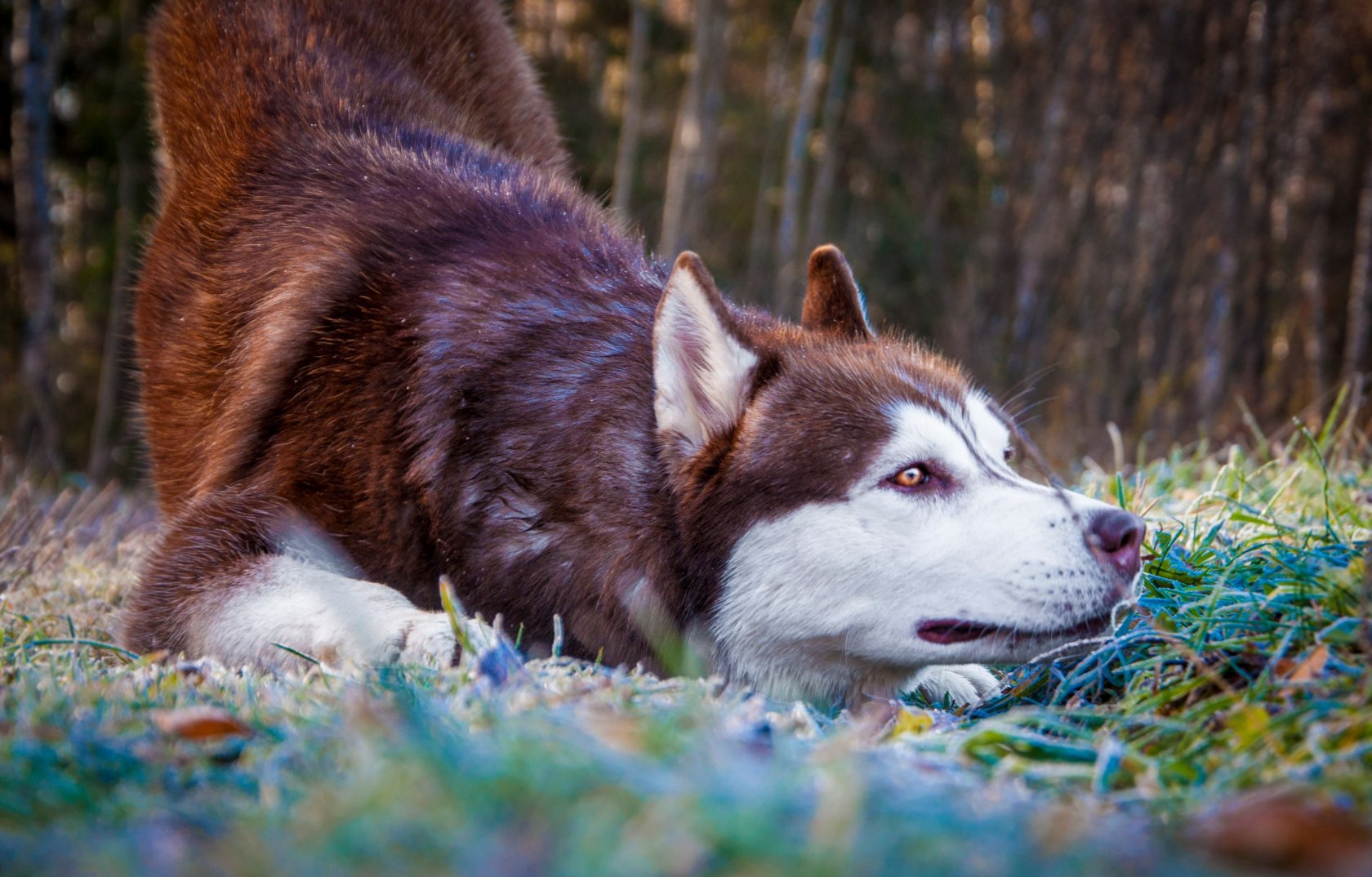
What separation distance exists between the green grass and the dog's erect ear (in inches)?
27.1

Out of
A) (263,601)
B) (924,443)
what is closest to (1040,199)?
(924,443)

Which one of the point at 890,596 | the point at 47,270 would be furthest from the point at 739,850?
the point at 47,270

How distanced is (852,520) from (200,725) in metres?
1.54

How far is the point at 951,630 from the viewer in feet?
8.78

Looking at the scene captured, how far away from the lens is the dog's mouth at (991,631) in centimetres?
256

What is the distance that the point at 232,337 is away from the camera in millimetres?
3652

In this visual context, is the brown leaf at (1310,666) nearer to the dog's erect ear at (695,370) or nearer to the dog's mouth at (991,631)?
the dog's mouth at (991,631)

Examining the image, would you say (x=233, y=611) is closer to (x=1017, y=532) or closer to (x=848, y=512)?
(x=848, y=512)

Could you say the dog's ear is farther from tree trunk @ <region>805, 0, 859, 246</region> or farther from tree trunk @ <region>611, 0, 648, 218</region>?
tree trunk @ <region>805, 0, 859, 246</region>

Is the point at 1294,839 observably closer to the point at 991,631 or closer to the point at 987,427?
the point at 991,631

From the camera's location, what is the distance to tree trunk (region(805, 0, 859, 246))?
68.9 ft

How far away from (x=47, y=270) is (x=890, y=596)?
11.1 m

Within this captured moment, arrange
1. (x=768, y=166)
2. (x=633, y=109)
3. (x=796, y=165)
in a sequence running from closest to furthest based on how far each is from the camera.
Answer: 1. (x=633, y=109)
2. (x=796, y=165)
3. (x=768, y=166)

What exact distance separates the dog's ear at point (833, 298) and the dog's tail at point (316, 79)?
166cm
